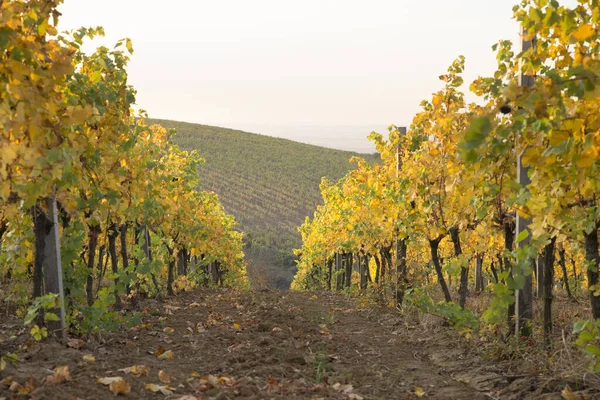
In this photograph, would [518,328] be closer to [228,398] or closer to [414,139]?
[228,398]

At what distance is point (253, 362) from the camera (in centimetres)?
520

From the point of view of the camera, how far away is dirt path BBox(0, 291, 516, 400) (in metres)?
4.05

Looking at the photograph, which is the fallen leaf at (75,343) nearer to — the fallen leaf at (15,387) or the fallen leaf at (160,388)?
the fallen leaf at (160,388)

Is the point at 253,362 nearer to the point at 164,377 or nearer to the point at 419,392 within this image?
the point at 164,377

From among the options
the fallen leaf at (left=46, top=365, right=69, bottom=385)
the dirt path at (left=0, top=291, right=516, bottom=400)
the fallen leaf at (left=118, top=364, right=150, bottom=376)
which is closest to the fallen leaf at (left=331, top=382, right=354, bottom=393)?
the dirt path at (left=0, top=291, right=516, bottom=400)

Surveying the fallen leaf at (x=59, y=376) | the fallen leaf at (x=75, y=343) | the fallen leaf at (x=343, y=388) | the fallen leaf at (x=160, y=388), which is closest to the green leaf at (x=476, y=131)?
the fallen leaf at (x=343, y=388)

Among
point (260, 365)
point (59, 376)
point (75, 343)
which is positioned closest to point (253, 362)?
point (260, 365)

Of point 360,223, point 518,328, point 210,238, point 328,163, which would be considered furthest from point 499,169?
point 328,163

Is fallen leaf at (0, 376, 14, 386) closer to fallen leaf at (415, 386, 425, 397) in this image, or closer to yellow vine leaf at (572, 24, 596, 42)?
fallen leaf at (415, 386, 425, 397)

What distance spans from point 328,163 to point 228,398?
217 ft

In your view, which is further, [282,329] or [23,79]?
[282,329]

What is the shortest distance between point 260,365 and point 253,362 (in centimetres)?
10

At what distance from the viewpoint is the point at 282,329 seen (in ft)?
24.4

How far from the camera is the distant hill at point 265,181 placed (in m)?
48.0
